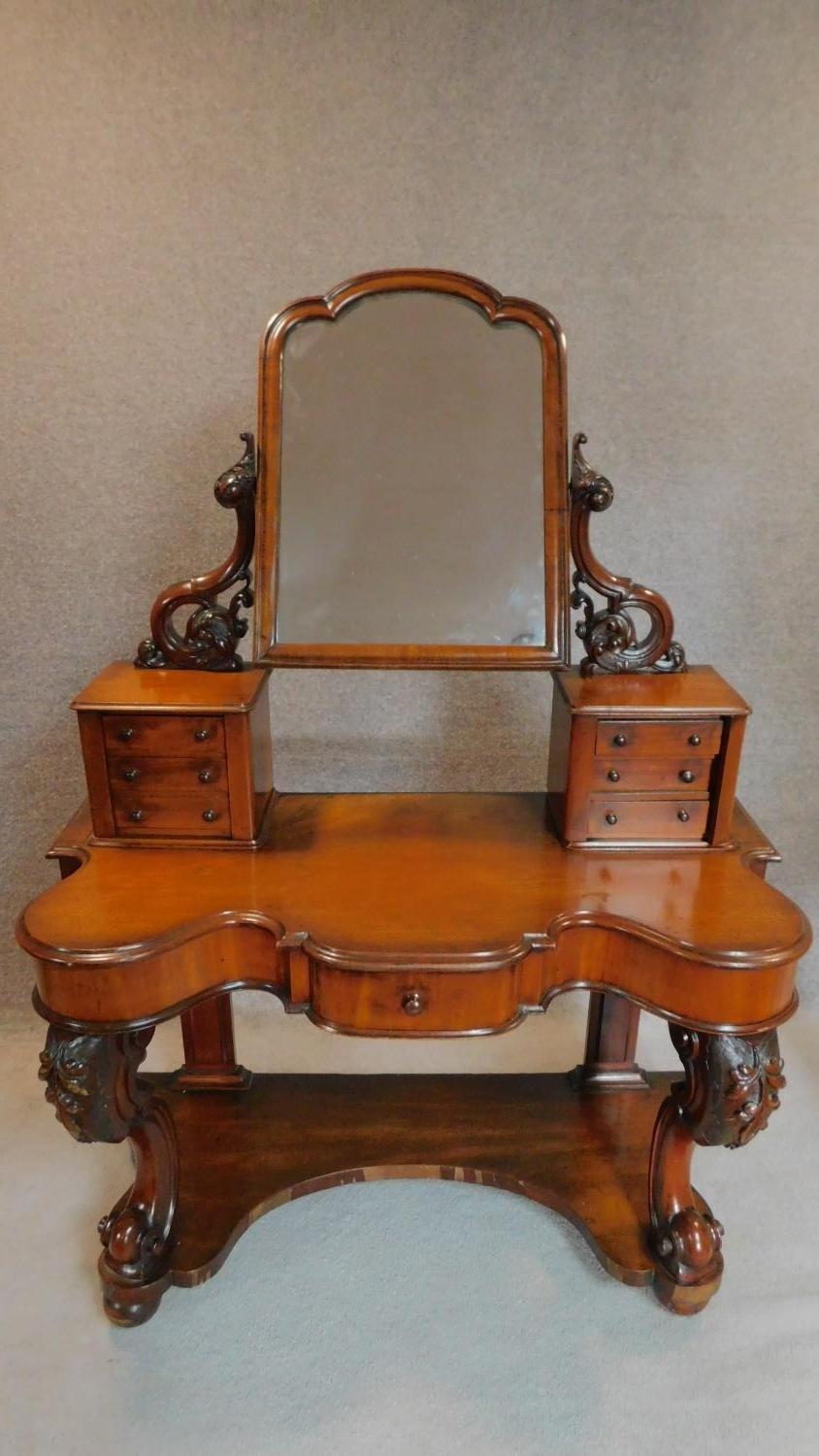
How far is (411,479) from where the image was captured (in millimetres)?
1442

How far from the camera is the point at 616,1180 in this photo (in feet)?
5.44

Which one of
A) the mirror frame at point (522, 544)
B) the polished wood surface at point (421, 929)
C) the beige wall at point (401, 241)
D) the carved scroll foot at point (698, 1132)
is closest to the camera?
the polished wood surface at point (421, 929)

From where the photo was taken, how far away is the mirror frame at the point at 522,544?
1.41 meters

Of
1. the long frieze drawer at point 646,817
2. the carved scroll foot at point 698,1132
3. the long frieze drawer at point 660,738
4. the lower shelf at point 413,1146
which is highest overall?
the long frieze drawer at point 660,738

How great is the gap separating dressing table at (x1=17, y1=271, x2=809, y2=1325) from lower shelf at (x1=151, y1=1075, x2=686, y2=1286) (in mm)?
16

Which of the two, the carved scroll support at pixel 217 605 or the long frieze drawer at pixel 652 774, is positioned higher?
the carved scroll support at pixel 217 605

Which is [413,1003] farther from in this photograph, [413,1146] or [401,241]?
[401,241]

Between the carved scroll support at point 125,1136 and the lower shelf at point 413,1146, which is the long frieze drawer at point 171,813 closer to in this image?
the carved scroll support at point 125,1136

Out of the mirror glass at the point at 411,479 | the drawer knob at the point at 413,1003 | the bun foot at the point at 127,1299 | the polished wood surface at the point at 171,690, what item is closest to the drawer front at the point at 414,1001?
the drawer knob at the point at 413,1003

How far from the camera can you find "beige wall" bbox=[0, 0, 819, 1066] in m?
1.56

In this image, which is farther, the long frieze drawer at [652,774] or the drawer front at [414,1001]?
the long frieze drawer at [652,774]

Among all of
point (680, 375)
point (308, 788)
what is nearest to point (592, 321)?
point (680, 375)

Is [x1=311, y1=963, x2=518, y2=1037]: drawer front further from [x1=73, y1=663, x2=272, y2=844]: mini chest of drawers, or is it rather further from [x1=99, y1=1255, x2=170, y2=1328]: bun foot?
[x1=99, y1=1255, x2=170, y2=1328]: bun foot

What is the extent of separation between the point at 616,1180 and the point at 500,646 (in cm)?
104
